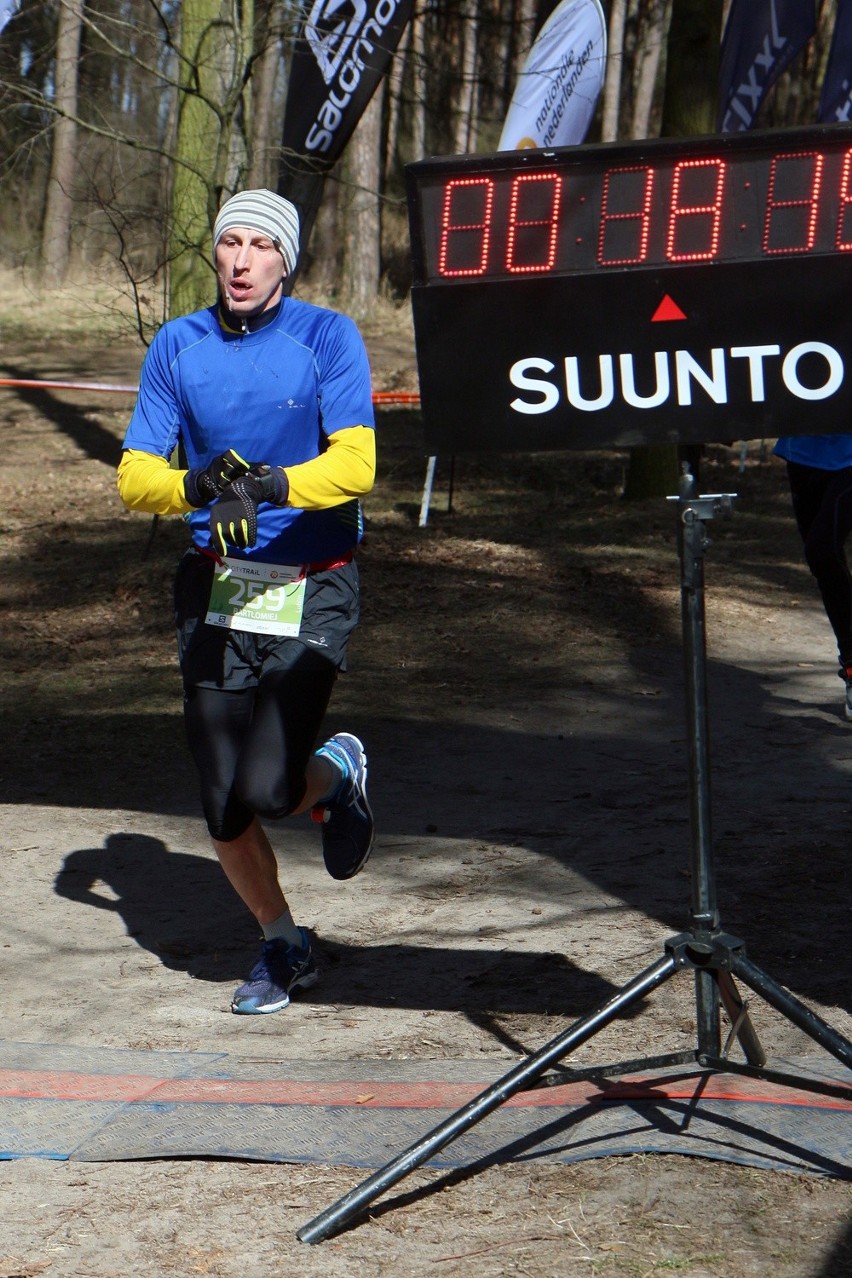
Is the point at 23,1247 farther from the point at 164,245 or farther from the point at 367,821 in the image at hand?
the point at 164,245

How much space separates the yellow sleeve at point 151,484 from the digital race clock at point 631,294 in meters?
0.92

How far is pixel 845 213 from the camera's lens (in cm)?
349

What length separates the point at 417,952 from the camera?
523cm

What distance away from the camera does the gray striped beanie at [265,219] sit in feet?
14.5

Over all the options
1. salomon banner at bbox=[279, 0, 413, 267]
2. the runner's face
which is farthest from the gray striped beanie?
salomon banner at bbox=[279, 0, 413, 267]

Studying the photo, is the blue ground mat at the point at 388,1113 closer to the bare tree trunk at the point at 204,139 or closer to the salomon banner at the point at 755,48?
the bare tree trunk at the point at 204,139

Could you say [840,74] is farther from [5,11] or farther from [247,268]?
[247,268]

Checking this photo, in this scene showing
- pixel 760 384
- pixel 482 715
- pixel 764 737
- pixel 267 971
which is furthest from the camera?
pixel 482 715

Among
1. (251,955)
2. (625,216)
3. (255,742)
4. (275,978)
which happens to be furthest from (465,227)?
(251,955)

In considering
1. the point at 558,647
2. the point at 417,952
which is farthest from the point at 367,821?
the point at 558,647

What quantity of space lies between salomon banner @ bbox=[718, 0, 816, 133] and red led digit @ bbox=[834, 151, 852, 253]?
438 inches

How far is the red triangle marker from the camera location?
356cm

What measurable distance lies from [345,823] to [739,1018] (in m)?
1.66

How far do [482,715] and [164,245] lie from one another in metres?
7.03
